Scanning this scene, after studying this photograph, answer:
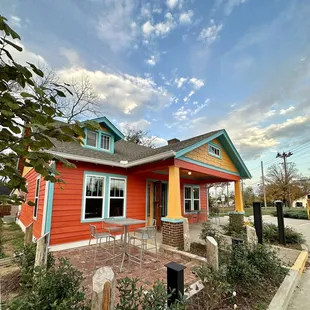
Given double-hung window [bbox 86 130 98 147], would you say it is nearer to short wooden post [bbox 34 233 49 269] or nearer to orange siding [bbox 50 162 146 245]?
orange siding [bbox 50 162 146 245]

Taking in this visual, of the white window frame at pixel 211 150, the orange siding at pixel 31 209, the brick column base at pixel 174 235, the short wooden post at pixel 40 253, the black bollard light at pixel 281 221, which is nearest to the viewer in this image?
the short wooden post at pixel 40 253

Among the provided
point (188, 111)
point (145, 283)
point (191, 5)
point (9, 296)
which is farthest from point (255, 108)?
point (9, 296)

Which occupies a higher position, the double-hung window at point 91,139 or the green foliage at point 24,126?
the double-hung window at point 91,139

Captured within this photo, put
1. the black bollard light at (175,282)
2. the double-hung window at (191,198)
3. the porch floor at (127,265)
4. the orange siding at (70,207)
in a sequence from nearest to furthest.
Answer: the black bollard light at (175,282), the porch floor at (127,265), the orange siding at (70,207), the double-hung window at (191,198)

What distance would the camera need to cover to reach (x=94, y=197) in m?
6.84

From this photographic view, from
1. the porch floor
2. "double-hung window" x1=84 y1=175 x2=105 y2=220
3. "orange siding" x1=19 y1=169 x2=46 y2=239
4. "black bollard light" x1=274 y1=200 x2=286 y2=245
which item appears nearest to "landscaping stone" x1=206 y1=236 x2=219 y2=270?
the porch floor

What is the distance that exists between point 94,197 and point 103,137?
2895 millimetres

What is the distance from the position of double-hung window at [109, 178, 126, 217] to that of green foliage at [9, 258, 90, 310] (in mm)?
4767

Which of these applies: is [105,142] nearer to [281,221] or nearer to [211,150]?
[211,150]

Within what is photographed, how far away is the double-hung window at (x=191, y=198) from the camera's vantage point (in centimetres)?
1141

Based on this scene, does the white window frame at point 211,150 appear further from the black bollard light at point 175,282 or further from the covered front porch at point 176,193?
the black bollard light at point 175,282

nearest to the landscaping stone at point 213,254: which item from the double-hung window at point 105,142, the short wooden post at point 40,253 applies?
the short wooden post at point 40,253

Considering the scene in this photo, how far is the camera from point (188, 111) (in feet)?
39.8

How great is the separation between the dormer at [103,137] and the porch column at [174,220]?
3.63 m
